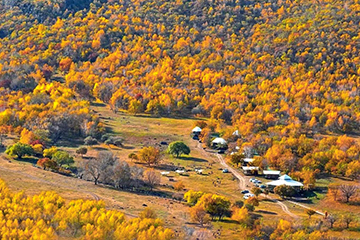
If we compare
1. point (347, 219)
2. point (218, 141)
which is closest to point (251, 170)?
point (218, 141)

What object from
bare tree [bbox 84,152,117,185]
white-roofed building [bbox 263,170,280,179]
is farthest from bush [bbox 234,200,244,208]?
bare tree [bbox 84,152,117,185]

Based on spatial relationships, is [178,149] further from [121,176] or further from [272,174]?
[121,176]

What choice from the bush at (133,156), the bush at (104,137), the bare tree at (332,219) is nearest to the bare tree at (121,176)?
the bush at (133,156)

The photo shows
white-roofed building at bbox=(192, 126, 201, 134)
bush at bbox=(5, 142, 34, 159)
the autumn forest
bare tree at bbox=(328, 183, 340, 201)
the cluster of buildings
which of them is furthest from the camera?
white-roofed building at bbox=(192, 126, 201, 134)

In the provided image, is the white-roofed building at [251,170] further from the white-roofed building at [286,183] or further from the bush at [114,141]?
the bush at [114,141]

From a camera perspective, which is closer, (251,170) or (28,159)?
(28,159)

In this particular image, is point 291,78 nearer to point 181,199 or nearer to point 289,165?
point 289,165

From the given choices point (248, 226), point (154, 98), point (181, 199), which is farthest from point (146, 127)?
point (248, 226)

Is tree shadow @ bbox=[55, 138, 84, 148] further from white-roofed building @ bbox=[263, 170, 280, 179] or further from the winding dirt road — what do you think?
white-roofed building @ bbox=[263, 170, 280, 179]
